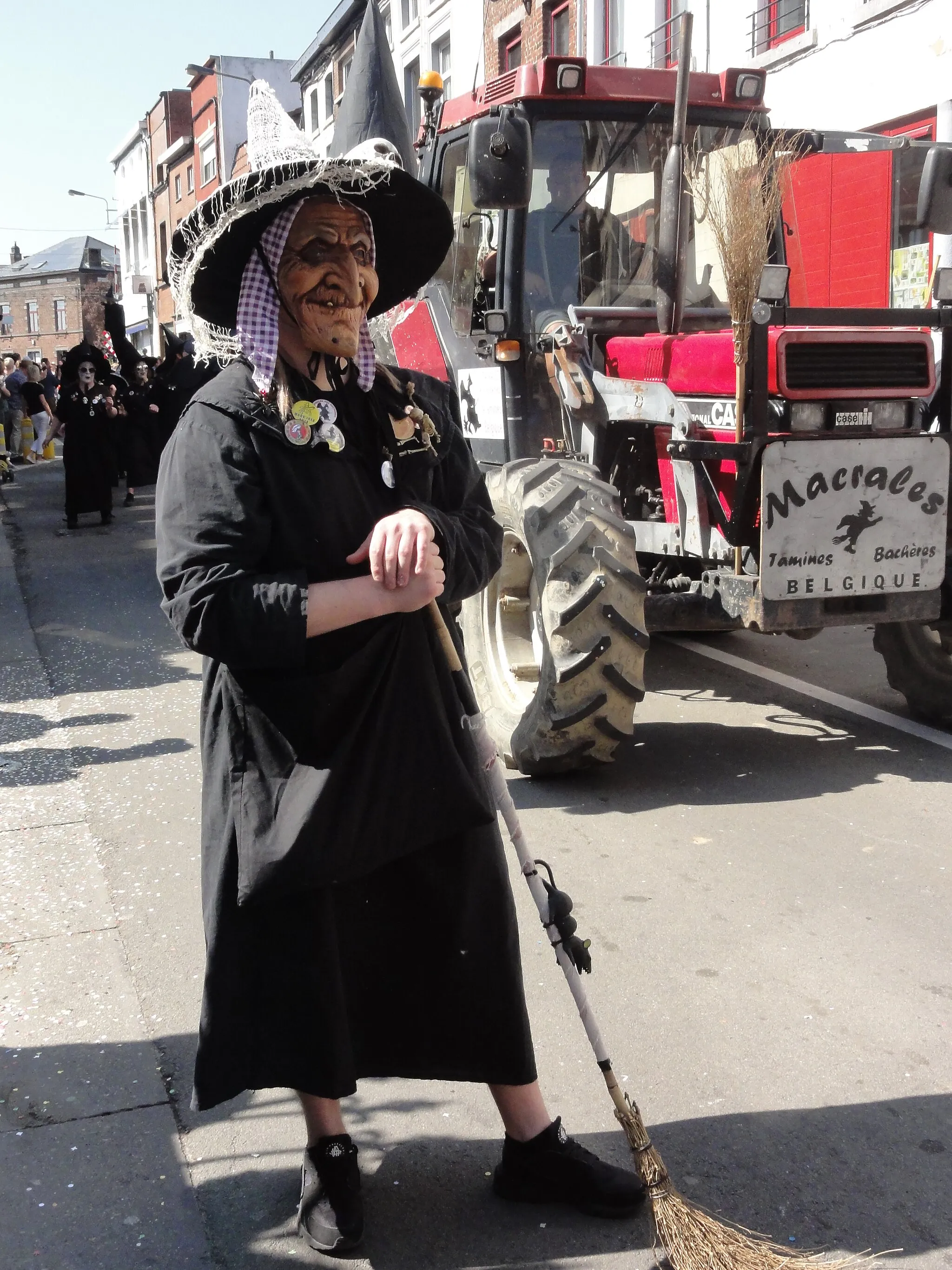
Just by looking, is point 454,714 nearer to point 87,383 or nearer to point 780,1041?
point 780,1041

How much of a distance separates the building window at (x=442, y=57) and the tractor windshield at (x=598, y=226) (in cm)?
2124

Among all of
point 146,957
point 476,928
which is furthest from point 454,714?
point 146,957

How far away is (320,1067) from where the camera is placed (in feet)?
8.27

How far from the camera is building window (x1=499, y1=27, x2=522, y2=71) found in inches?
876

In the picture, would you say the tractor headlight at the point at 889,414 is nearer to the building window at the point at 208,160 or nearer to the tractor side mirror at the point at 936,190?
the tractor side mirror at the point at 936,190

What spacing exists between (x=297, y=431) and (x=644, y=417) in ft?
11.1

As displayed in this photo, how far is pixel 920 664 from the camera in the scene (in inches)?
236

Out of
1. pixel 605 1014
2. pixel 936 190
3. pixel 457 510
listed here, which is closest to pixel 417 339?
pixel 936 190

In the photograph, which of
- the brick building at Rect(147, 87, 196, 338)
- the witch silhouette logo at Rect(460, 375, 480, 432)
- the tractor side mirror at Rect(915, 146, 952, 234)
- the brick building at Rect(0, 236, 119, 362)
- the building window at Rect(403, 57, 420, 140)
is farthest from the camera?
the brick building at Rect(0, 236, 119, 362)

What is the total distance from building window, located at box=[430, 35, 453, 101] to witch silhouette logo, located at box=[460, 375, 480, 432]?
20916mm

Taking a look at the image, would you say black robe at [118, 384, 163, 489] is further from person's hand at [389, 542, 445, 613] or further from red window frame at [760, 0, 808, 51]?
person's hand at [389, 542, 445, 613]

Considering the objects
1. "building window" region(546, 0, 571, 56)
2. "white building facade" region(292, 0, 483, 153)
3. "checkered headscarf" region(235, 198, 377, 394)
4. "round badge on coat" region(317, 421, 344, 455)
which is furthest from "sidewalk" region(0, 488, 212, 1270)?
"building window" region(546, 0, 571, 56)

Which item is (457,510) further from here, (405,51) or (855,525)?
(405,51)

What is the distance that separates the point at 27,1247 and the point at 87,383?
12.8 metres
